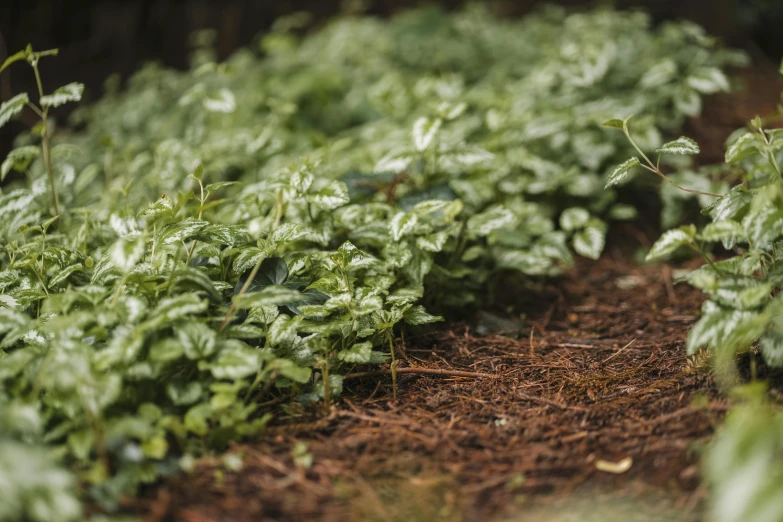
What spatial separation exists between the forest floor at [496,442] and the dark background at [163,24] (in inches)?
135

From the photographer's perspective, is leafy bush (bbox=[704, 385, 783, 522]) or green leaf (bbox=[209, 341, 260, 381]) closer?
leafy bush (bbox=[704, 385, 783, 522])

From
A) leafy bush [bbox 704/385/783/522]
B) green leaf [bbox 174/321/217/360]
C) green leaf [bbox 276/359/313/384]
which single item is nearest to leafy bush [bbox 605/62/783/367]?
leafy bush [bbox 704/385/783/522]

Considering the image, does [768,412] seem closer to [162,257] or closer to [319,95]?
[162,257]

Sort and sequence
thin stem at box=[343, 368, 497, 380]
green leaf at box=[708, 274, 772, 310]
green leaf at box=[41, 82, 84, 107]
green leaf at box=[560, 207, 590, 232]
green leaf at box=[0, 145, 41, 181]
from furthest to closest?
green leaf at box=[560, 207, 590, 232] → green leaf at box=[0, 145, 41, 181] → green leaf at box=[41, 82, 84, 107] → thin stem at box=[343, 368, 497, 380] → green leaf at box=[708, 274, 772, 310]

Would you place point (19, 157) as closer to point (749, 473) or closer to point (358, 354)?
point (358, 354)

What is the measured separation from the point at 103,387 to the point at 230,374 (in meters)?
0.29

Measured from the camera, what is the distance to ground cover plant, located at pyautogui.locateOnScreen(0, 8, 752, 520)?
140cm

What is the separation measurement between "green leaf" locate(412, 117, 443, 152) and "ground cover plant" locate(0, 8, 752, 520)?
0.04ft

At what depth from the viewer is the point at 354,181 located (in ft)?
8.36

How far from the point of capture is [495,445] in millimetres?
1503

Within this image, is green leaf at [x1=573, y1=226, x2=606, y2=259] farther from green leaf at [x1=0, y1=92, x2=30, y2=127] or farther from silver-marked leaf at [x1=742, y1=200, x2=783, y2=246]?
green leaf at [x1=0, y1=92, x2=30, y2=127]

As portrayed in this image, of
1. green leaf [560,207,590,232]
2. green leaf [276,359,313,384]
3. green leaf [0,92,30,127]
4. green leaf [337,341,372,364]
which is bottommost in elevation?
green leaf [560,207,590,232]

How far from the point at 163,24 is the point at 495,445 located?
5759 mm

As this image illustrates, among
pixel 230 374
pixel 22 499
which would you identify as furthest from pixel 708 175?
pixel 22 499
